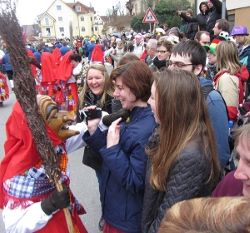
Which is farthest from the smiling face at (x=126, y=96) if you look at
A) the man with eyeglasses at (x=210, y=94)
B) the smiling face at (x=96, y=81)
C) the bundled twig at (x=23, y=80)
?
the smiling face at (x=96, y=81)

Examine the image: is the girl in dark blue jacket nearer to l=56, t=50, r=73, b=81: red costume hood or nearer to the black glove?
the black glove

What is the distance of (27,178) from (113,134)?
1.72ft

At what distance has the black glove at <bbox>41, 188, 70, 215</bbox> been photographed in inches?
68.9

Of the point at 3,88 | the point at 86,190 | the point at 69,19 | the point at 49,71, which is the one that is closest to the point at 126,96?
the point at 86,190

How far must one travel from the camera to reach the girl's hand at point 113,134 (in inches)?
76.0

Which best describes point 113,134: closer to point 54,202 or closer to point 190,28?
point 54,202

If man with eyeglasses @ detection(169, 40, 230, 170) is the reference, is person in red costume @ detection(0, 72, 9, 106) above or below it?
below

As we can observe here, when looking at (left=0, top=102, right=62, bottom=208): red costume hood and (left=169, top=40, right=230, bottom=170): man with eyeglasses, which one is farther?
(left=169, top=40, right=230, bottom=170): man with eyeglasses

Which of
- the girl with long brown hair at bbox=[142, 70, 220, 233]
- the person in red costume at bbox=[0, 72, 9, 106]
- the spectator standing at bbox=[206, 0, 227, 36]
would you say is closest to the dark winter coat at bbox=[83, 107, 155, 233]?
the girl with long brown hair at bbox=[142, 70, 220, 233]

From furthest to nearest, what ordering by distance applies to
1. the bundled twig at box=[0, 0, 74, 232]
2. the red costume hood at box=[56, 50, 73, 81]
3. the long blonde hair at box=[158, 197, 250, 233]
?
the red costume hood at box=[56, 50, 73, 81]
the bundled twig at box=[0, 0, 74, 232]
the long blonde hair at box=[158, 197, 250, 233]

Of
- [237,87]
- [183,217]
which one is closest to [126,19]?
[237,87]

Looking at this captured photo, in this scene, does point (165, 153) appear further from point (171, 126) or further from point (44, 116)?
point (44, 116)

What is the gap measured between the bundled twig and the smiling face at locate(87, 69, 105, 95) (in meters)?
1.81

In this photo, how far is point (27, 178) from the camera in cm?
175
